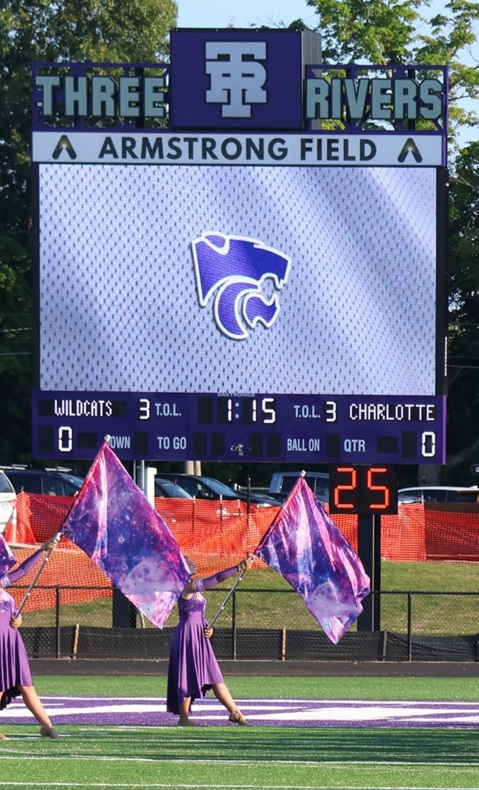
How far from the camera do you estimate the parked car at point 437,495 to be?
39.7 meters

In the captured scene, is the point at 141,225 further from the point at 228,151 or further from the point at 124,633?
the point at 124,633

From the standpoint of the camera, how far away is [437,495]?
40469mm

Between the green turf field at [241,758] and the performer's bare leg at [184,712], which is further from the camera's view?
the performer's bare leg at [184,712]

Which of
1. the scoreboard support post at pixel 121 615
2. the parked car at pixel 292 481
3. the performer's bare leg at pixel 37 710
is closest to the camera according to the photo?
the performer's bare leg at pixel 37 710

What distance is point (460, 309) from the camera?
161ft

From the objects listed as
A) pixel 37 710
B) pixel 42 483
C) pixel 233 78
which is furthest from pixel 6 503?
pixel 37 710

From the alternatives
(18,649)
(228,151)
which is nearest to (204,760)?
(18,649)

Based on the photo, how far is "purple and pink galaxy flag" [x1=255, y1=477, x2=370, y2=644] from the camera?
671 inches

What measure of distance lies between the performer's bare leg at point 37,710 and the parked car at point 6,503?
15996 millimetres

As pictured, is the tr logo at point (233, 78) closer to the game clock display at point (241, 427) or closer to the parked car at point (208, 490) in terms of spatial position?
the game clock display at point (241, 427)

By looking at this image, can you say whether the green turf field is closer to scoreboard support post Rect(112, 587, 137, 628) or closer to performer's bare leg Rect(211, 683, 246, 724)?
performer's bare leg Rect(211, 683, 246, 724)

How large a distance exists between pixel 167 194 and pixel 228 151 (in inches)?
40.7

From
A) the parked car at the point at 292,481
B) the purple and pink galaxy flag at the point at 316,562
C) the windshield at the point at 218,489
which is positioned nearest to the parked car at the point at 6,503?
the windshield at the point at 218,489

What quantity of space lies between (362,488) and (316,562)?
606 cm
